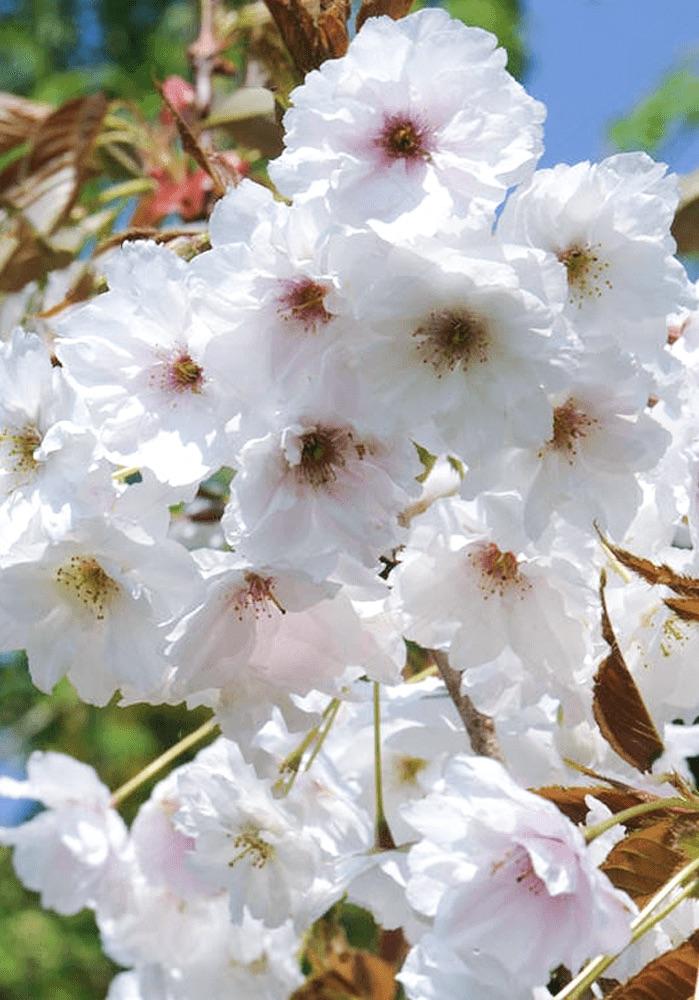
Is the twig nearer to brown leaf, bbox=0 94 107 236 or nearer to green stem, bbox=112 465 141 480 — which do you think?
brown leaf, bbox=0 94 107 236

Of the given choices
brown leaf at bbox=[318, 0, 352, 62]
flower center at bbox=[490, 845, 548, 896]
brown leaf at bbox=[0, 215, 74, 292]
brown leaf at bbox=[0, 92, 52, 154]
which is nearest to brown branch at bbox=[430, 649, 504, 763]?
flower center at bbox=[490, 845, 548, 896]

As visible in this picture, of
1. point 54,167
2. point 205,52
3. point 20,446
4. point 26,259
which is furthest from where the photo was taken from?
point 205,52

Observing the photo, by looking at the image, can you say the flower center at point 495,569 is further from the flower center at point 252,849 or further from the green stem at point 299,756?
the flower center at point 252,849

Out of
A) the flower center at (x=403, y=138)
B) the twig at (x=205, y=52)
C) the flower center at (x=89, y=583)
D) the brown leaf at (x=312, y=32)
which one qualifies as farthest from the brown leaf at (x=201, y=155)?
the twig at (x=205, y=52)

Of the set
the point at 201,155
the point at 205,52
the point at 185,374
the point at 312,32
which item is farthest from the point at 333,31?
the point at 205,52

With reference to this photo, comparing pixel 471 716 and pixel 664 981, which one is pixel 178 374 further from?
pixel 664 981

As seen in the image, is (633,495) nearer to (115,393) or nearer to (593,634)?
(593,634)
